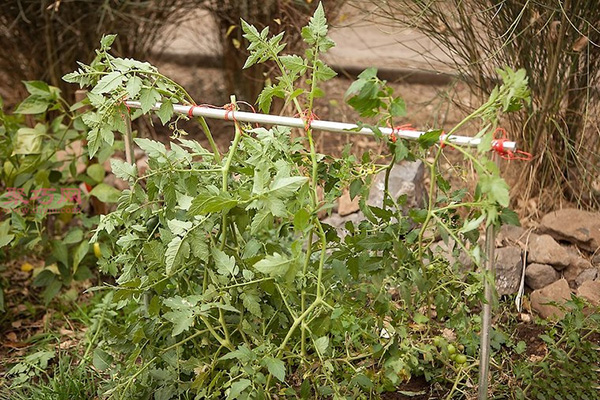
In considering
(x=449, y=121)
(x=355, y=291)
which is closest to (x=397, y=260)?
(x=355, y=291)

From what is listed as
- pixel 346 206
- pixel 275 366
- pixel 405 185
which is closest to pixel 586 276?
pixel 405 185

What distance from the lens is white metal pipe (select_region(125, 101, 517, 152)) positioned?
6.09 feet

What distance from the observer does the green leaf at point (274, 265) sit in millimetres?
1879

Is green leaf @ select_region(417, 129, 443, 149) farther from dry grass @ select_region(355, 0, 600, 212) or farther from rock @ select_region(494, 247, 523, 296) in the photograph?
rock @ select_region(494, 247, 523, 296)

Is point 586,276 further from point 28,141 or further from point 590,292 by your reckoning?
point 28,141

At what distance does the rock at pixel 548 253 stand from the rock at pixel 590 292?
5.6 inches

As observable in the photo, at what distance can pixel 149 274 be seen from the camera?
2178mm

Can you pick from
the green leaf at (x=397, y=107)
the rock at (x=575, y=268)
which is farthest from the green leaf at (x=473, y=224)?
the rock at (x=575, y=268)

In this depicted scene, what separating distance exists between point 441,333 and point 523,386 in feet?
0.95

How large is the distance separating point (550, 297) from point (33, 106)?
6.59ft

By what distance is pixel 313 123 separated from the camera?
79.0 inches

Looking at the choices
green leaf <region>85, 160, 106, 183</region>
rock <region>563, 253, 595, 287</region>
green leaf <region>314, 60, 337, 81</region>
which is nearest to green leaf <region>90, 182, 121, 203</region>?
green leaf <region>85, 160, 106, 183</region>

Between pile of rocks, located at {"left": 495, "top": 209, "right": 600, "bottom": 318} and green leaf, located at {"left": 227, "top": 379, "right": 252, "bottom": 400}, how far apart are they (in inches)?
49.2

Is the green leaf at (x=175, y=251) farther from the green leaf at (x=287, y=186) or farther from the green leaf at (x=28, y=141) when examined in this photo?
the green leaf at (x=28, y=141)
